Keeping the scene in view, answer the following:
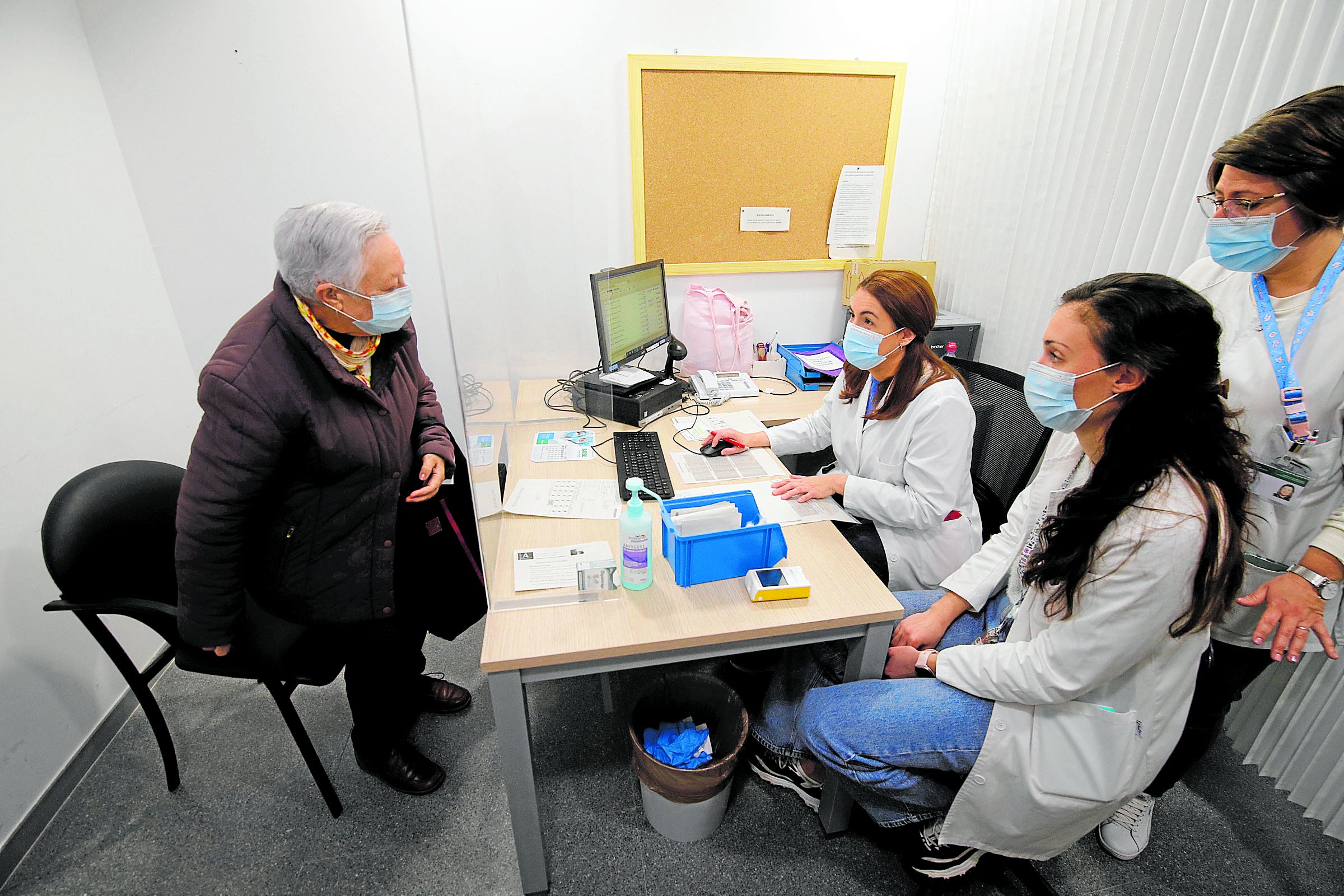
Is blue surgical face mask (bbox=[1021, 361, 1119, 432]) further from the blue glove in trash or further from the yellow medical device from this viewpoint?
the blue glove in trash

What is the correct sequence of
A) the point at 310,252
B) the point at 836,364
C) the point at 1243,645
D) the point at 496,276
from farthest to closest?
the point at 836,364, the point at 496,276, the point at 1243,645, the point at 310,252

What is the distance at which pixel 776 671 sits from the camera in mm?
1580

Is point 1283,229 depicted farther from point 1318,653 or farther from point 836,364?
point 836,364

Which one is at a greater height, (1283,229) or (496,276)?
(1283,229)

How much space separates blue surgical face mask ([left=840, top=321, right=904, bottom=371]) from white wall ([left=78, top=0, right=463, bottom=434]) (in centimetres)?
173

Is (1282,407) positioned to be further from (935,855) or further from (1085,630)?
(935,855)

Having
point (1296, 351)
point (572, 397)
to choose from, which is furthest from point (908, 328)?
point (572, 397)

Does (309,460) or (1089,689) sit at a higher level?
(309,460)

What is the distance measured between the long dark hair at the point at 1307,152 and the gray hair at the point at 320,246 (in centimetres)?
174

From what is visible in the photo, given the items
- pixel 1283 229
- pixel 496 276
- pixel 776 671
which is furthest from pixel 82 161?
pixel 1283 229

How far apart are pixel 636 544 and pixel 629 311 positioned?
1.21 meters

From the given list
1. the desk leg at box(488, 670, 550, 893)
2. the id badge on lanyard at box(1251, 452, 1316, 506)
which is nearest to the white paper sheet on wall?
the id badge on lanyard at box(1251, 452, 1316, 506)

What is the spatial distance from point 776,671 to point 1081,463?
2.87 feet

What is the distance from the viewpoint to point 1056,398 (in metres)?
1.08
